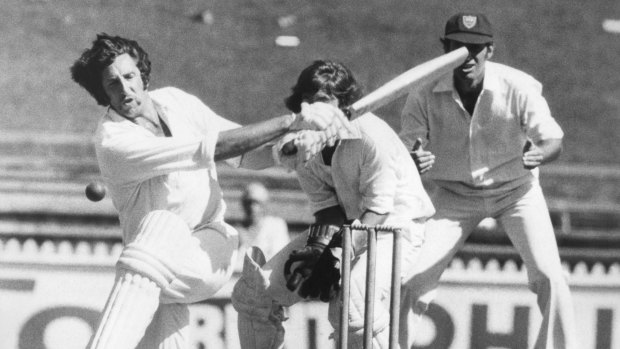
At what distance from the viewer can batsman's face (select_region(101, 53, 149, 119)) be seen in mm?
5008

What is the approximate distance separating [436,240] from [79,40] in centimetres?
809

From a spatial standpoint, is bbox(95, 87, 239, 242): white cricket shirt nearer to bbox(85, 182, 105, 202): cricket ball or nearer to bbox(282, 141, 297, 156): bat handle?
bbox(85, 182, 105, 202): cricket ball

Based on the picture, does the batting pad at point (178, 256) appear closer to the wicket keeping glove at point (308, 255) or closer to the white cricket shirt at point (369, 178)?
the wicket keeping glove at point (308, 255)

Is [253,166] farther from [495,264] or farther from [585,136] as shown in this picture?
[585,136]

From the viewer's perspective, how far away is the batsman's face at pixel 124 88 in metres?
5.01

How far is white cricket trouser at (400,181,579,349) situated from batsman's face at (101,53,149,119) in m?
1.32

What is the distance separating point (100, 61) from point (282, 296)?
999mm

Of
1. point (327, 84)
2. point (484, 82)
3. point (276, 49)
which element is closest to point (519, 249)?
point (484, 82)

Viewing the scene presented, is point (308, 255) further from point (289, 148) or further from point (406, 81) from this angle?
point (406, 81)

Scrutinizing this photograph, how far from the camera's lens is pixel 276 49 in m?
13.8

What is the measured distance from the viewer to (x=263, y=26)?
14164 mm

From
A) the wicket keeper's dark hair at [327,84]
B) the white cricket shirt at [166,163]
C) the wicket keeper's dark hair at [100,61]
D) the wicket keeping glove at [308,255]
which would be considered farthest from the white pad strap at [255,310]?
the wicket keeper's dark hair at [100,61]

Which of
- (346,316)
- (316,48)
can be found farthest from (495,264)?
(316,48)

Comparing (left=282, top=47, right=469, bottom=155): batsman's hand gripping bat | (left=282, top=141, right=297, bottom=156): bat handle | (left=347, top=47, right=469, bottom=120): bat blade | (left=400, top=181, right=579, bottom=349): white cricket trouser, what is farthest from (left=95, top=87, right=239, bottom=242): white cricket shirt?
(left=400, top=181, right=579, bottom=349): white cricket trouser
